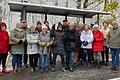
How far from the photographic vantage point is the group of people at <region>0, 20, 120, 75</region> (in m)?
12.5

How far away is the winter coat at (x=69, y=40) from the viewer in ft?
42.1

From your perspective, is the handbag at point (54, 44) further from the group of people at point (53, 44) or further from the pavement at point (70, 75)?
the pavement at point (70, 75)

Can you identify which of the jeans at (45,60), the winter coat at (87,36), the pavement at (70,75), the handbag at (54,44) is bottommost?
the pavement at (70,75)

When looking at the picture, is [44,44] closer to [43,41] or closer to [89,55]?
[43,41]

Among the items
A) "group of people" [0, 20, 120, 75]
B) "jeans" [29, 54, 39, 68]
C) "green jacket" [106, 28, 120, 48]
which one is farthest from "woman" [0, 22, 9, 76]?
"green jacket" [106, 28, 120, 48]

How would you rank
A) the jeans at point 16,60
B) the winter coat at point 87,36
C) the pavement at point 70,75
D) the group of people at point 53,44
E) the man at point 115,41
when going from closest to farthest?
the pavement at point 70,75
the group of people at point 53,44
the jeans at point 16,60
the man at point 115,41
the winter coat at point 87,36

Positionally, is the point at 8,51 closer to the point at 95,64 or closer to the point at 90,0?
the point at 95,64

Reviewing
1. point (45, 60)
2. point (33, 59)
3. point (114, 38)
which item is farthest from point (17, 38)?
point (114, 38)

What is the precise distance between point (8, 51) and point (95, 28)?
3809 millimetres

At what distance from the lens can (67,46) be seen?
42.5ft

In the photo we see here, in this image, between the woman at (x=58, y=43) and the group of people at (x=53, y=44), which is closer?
the group of people at (x=53, y=44)

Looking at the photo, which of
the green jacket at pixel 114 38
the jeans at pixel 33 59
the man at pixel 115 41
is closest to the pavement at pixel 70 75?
the jeans at pixel 33 59

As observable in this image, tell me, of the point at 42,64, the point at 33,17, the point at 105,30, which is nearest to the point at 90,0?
the point at 33,17

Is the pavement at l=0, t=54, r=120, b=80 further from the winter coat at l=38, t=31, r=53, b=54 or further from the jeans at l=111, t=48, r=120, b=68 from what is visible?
the winter coat at l=38, t=31, r=53, b=54
